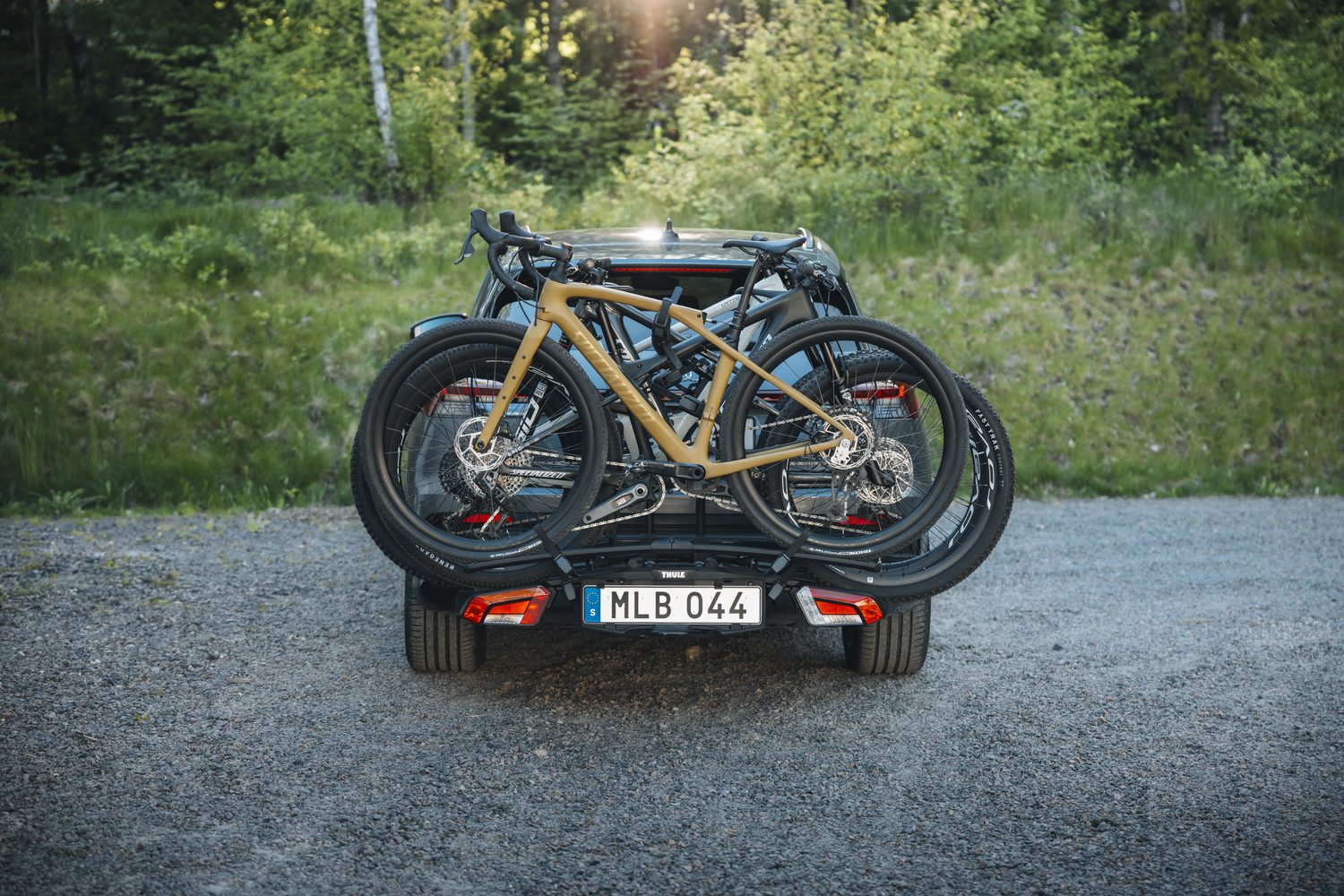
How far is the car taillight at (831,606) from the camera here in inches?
149

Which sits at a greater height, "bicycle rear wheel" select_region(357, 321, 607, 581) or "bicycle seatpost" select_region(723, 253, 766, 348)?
"bicycle seatpost" select_region(723, 253, 766, 348)

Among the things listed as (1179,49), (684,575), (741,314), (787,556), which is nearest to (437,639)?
(684,575)

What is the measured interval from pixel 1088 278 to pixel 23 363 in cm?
1084

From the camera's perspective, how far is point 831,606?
379 centimetres

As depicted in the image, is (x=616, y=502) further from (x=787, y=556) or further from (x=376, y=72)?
(x=376, y=72)

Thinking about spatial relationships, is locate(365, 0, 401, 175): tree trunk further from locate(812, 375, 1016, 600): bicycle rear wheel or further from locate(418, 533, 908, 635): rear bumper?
locate(812, 375, 1016, 600): bicycle rear wheel

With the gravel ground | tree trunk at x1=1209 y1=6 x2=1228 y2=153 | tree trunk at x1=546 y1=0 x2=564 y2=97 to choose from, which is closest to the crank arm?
the gravel ground

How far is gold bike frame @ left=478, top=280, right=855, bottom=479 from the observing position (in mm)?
3701

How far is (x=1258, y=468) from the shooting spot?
31.8ft

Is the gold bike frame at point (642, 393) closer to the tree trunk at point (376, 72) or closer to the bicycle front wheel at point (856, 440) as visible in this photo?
the bicycle front wheel at point (856, 440)

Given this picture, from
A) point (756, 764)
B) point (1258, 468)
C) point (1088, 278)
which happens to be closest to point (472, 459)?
point (756, 764)

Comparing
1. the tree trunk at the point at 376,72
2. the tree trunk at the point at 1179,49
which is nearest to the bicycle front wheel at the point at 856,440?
the tree trunk at the point at 376,72

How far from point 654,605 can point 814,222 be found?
9.69 metres

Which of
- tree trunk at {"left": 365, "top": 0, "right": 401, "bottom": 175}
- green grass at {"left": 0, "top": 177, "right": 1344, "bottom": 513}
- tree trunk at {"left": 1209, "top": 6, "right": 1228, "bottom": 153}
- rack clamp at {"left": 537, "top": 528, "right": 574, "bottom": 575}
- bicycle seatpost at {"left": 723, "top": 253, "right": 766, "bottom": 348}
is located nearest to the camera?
rack clamp at {"left": 537, "top": 528, "right": 574, "bottom": 575}
